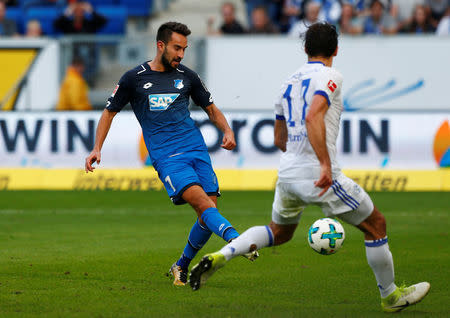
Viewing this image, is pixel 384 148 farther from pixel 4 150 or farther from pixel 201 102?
pixel 201 102

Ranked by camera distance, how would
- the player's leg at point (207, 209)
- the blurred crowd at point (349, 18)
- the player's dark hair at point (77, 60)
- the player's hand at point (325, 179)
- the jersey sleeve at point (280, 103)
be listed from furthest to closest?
1. the blurred crowd at point (349, 18)
2. the player's dark hair at point (77, 60)
3. the player's leg at point (207, 209)
4. the jersey sleeve at point (280, 103)
5. the player's hand at point (325, 179)

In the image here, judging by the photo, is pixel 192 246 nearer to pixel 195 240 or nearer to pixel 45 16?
pixel 195 240

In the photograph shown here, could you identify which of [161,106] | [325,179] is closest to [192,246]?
[161,106]

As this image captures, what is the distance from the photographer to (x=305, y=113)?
6.46 metres

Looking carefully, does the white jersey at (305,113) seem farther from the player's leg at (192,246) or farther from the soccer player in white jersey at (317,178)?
the player's leg at (192,246)

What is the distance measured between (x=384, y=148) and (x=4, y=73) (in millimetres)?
7921

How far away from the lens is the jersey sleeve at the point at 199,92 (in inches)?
318

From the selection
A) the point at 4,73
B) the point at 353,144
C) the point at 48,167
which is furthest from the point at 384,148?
the point at 4,73

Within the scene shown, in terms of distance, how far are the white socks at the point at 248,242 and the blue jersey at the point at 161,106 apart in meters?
1.43

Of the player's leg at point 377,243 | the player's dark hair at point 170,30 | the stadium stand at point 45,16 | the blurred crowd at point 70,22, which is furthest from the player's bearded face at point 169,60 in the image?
the stadium stand at point 45,16

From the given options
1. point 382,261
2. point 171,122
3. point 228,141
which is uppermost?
point 171,122

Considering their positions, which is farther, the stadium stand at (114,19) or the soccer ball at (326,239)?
the stadium stand at (114,19)

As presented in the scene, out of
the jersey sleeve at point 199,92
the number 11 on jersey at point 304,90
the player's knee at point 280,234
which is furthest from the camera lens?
the jersey sleeve at point 199,92

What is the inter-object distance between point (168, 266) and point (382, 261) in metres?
2.96
